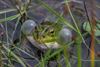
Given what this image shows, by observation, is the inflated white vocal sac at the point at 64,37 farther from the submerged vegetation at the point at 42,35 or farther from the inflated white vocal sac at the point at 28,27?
the inflated white vocal sac at the point at 28,27

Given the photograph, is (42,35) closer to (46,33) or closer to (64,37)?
(46,33)

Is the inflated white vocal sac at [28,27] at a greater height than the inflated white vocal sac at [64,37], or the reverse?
the inflated white vocal sac at [28,27]

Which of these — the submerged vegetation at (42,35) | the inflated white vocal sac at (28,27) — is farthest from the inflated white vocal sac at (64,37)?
the inflated white vocal sac at (28,27)

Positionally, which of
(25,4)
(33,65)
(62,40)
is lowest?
(33,65)

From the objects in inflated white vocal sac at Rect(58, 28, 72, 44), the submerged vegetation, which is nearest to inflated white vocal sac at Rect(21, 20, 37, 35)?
the submerged vegetation

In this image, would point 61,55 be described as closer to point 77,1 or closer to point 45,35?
point 45,35

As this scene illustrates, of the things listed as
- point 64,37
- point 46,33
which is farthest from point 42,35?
point 64,37

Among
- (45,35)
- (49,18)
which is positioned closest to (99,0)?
(49,18)

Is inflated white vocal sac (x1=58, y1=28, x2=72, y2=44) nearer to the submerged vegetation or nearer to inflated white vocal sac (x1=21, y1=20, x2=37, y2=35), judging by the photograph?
the submerged vegetation
